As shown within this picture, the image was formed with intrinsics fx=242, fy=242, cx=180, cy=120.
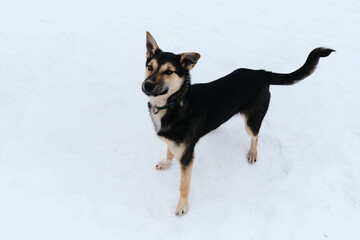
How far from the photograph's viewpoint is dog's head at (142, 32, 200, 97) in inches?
113

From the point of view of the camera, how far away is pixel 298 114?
5219mm

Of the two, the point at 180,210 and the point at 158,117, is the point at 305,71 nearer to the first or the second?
the point at 158,117

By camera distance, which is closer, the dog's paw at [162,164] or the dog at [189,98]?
the dog at [189,98]

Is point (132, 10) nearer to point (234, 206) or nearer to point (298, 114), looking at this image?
point (298, 114)

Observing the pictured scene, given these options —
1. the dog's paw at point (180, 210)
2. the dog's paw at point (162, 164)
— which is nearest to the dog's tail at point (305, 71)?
the dog's paw at point (162, 164)

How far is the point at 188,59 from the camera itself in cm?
309

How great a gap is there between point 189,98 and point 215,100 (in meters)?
0.42

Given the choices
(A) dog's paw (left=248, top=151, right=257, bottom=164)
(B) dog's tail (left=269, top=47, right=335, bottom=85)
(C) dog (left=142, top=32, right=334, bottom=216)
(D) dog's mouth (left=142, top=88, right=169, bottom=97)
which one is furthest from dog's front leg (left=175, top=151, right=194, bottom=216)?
(B) dog's tail (left=269, top=47, right=335, bottom=85)

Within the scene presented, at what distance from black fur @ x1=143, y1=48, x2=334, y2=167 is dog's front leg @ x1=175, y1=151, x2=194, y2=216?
16 millimetres

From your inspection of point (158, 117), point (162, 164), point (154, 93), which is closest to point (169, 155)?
point (162, 164)

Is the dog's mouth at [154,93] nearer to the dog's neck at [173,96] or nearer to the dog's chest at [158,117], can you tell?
the dog's neck at [173,96]

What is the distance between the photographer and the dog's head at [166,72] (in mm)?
2865

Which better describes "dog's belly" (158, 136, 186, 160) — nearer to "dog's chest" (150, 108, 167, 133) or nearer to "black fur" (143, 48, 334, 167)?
"black fur" (143, 48, 334, 167)

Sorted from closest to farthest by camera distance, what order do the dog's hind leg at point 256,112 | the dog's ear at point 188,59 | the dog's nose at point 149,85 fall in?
the dog's nose at point 149,85 → the dog's ear at point 188,59 → the dog's hind leg at point 256,112
